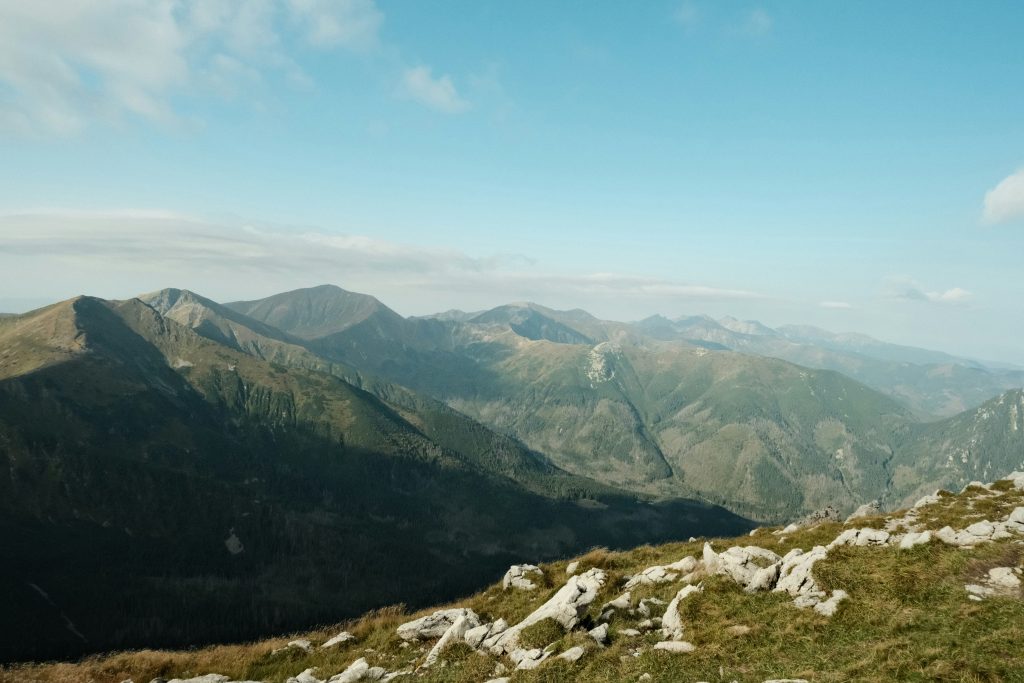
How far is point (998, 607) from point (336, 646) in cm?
3524

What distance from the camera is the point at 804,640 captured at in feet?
Answer: 65.3

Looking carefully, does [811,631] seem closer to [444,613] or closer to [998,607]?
[998,607]

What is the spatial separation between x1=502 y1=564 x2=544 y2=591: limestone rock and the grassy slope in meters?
1.12

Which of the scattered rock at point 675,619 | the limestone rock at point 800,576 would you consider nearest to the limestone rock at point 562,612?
the scattered rock at point 675,619

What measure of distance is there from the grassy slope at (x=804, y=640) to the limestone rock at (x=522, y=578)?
44.3 inches

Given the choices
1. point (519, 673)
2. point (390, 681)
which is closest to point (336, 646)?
point (390, 681)

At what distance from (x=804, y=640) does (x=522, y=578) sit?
2037 centimetres

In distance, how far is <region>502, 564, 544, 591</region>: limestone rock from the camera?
34531 mm

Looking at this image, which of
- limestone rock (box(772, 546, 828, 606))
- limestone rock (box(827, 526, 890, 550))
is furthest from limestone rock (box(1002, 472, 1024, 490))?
limestone rock (box(772, 546, 828, 606))

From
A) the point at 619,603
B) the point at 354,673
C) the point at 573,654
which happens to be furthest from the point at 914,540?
the point at 354,673

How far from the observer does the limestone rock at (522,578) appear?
3453cm

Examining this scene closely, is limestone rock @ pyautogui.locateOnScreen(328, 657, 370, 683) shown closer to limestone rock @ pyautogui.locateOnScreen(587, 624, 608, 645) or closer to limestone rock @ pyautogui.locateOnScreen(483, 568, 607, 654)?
limestone rock @ pyautogui.locateOnScreen(483, 568, 607, 654)

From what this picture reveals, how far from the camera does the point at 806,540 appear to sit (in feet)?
115

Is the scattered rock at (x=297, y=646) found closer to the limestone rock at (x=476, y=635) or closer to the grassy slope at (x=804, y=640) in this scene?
the grassy slope at (x=804, y=640)
